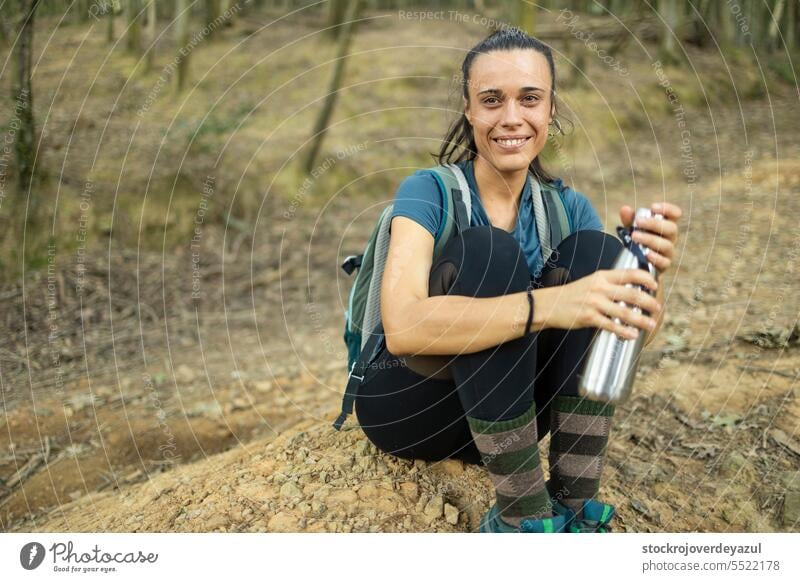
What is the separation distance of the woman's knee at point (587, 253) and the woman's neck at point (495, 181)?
243mm

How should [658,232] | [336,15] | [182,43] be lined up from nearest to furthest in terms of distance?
[658,232] → [182,43] → [336,15]

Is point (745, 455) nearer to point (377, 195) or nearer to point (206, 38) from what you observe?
point (377, 195)

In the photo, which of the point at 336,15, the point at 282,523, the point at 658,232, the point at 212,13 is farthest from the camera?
the point at 336,15

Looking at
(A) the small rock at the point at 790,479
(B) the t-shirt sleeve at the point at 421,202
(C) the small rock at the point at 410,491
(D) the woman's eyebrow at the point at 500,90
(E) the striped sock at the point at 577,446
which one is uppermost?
(D) the woman's eyebrow at the point at 500,90

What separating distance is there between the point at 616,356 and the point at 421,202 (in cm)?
55

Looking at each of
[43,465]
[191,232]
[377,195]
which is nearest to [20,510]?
[43,465]

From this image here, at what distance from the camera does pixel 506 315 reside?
4.45ft

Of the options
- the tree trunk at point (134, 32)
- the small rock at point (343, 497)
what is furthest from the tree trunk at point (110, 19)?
the small rock at point (343, 497)

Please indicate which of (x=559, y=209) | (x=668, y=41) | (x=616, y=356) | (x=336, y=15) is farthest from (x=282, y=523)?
(x=668, y=41)

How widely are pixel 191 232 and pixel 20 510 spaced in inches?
106

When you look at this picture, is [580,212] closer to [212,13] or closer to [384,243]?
[384,243]

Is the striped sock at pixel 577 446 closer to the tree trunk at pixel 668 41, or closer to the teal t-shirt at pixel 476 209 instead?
the teal t-shirt at pixel 476 209

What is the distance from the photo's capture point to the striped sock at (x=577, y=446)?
1.57 m

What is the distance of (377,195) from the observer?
19.6ft
